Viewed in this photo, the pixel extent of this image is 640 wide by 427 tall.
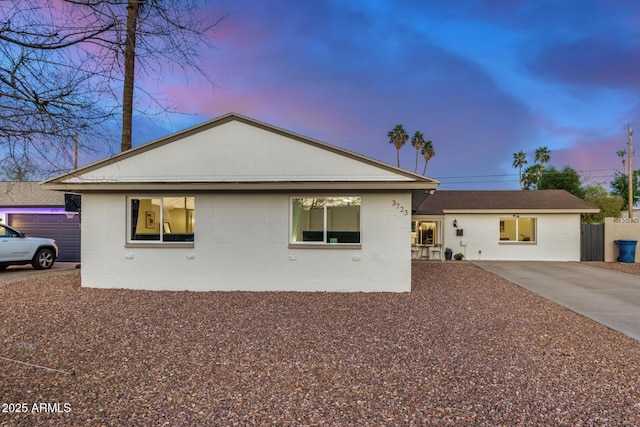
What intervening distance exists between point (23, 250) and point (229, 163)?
30.0 feet

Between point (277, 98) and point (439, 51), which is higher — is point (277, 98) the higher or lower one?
the lower one

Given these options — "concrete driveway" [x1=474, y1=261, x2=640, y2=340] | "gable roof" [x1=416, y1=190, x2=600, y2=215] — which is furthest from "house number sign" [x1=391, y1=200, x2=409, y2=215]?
"gable roof" [x1=416, y1=190, x2=600, y2=215]

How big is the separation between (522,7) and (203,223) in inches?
451

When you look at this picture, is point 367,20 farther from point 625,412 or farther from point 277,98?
point 625,412

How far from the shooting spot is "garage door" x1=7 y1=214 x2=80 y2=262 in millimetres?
15461

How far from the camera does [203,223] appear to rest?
8953mm

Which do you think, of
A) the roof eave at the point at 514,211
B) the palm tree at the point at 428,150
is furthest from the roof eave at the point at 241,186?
the palm tree at the point at 428,150

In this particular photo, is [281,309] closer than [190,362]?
No

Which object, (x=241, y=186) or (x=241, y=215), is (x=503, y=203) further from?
(x=241, y=186)

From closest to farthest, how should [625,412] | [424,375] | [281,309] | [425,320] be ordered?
[625,412] → [424,375] → [425,320] → [281,309]

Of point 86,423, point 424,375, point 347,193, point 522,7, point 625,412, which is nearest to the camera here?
point 86,423

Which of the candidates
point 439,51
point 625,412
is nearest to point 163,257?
point 625,412

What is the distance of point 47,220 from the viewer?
15617 millimetres

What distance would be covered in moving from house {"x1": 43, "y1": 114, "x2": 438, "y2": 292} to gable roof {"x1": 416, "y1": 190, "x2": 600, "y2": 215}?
914 cm
